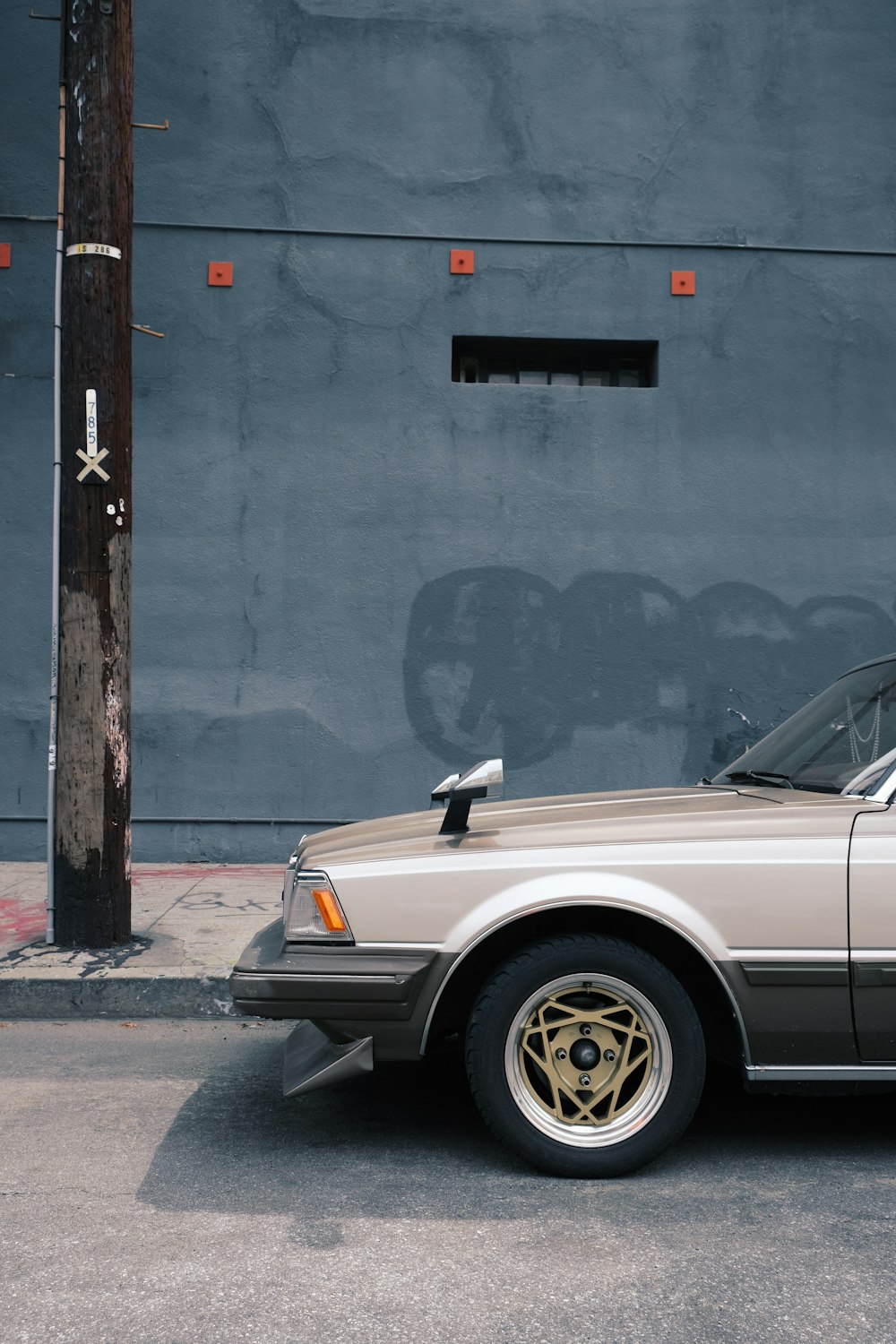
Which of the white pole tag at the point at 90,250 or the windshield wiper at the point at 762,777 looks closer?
the windshield wiper at the point at 762,777

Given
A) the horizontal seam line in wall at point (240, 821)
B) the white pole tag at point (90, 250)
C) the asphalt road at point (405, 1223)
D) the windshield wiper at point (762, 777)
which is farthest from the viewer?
the horizontal seam line in wall at point (240, 821)

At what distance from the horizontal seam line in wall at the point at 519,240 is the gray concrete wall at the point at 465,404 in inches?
1.3

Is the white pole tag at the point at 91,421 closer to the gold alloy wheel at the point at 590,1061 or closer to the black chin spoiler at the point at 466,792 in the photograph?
the black chin spoiler at the point at 466,792

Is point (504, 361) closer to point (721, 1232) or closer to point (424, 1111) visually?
point (424, 1111)

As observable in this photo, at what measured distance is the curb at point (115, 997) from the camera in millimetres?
5816

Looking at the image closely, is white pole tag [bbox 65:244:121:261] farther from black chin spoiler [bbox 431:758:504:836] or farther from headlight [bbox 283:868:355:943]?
headlight [bbox 283:868:355:943]

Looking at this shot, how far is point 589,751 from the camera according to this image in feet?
30.9

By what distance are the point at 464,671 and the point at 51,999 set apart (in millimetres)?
4424

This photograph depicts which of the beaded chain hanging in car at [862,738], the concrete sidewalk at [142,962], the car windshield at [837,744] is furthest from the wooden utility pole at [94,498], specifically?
the beaded chain hanging in car at [862,738]

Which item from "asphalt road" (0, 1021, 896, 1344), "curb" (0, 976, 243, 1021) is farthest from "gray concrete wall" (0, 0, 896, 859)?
"asphalt road" (0, 1021, 896, 1344)

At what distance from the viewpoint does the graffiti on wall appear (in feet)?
30.9

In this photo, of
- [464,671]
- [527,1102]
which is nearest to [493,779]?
[527,1102]

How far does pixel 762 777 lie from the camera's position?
4578 millimetres

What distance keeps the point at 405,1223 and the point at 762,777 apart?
2.11 m
